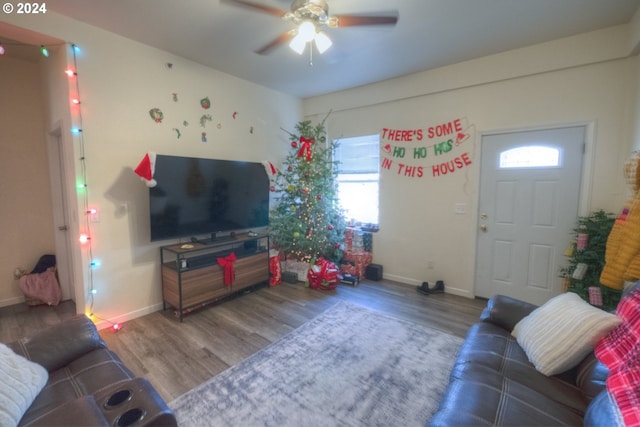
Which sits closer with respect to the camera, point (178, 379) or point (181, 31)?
point (178, 379)

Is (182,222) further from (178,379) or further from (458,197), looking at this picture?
(458,197)

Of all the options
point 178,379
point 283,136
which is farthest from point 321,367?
point 283,136

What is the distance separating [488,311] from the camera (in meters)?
2.01

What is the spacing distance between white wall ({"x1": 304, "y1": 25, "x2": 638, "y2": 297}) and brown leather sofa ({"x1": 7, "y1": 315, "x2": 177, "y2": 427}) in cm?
339

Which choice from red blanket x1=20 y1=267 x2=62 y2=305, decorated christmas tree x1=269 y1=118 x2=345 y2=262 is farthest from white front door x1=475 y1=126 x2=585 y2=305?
red blanket x1=20 y1=267 x2=62 y2=305

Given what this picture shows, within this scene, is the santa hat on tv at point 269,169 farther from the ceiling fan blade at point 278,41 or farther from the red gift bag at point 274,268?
the ceiling fan blade at point 278,41

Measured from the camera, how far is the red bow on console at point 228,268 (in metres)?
3.21

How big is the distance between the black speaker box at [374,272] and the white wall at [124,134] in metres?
2.63

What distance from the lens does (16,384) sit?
46.5 inches

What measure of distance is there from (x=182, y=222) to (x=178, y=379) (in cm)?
156

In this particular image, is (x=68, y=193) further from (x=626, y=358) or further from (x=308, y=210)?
(x=626, y=358)

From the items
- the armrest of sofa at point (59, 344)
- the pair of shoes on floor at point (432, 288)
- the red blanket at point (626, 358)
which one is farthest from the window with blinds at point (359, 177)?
the armrest of sofa at point (59, 344)

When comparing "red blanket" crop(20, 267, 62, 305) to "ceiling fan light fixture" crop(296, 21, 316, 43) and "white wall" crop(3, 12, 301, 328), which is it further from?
"ceiling fan light fixture" crop(296, 21, 316, 43)

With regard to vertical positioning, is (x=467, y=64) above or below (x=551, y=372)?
above
